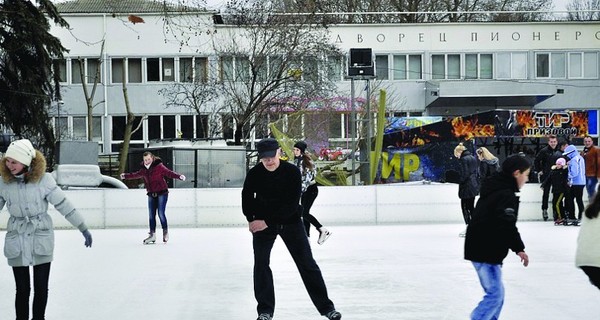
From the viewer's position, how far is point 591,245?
589cm

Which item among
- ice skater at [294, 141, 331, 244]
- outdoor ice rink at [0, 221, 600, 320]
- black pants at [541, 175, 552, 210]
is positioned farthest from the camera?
black pants at [541, 175, 552, 210]

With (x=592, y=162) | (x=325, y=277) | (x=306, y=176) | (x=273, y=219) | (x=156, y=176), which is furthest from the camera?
(x=592, y=162)

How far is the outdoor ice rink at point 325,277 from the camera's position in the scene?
27.8 ft

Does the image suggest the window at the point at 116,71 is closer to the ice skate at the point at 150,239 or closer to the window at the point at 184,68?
the window at the point at 184,68

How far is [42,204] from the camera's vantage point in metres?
7.29

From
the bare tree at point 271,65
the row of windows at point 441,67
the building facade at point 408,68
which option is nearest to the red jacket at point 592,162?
the bare tree at point 271,65

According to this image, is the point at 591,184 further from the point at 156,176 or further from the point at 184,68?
the point at 184,68

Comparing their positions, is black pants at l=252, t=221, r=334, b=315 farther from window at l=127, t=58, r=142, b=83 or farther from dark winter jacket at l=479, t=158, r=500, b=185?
window at l=127, t=58, r=142, b=83

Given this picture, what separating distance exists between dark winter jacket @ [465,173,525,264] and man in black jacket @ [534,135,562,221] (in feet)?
43.5

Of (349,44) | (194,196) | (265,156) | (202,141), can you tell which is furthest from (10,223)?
(349,44)

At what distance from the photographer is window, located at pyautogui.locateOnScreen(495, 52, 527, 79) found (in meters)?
49.4

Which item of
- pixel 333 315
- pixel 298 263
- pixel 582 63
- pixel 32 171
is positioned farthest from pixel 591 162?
pixel 582 63

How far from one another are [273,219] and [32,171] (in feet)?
5.82

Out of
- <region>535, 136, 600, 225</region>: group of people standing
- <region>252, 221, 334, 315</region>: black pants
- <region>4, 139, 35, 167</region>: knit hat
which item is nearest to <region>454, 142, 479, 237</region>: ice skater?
<region>535, 136, 600, 225</region>: group of people standing
